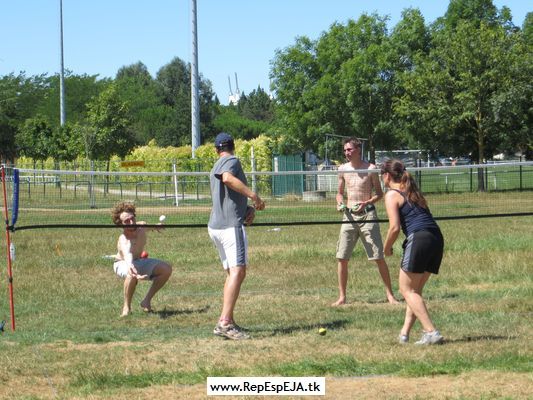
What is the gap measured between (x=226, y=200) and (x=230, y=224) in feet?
0.82

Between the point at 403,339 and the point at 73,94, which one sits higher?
the point at 73,94

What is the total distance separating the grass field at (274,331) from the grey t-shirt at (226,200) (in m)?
1.17

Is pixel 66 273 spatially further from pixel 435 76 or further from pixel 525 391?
pixel 435 76

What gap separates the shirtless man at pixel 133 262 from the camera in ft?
38.1

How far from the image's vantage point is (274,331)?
33.9 feet

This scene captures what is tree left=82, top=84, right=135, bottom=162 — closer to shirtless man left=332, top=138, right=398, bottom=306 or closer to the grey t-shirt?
shirtless man left=332, top=138, right=398, bottom=306

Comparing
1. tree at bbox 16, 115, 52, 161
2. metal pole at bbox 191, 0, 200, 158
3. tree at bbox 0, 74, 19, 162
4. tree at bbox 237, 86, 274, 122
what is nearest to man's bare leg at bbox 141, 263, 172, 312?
metal pole at bbox 191, 0, 200, 158

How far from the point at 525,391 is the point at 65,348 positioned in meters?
4.47

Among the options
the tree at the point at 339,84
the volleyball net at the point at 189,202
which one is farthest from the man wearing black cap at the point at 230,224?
the tree at the point at 339,84

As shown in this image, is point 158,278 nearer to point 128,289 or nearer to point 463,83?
point 128,289

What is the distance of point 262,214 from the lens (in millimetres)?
22906

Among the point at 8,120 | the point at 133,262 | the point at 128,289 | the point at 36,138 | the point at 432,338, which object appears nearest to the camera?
the point at 432,338

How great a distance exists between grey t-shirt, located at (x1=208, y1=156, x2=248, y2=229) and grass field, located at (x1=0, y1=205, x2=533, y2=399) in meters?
1.17

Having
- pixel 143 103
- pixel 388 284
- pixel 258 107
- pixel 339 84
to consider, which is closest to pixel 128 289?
pixel 388 284
